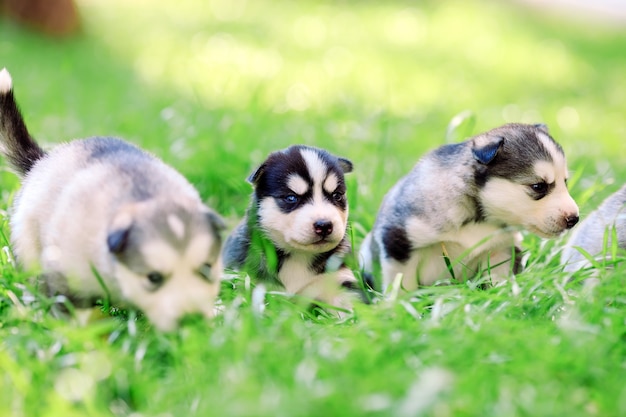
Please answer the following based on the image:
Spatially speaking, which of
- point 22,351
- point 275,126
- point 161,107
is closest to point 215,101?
point 161,107

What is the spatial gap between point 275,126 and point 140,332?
4.28 meters

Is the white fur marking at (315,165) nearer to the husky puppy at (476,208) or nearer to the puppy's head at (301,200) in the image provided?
the puppy's head at (301,200)

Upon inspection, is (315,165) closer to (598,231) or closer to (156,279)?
(156,279)

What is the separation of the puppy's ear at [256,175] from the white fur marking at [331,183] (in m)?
0.40

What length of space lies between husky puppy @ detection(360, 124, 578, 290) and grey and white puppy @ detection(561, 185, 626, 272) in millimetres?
260

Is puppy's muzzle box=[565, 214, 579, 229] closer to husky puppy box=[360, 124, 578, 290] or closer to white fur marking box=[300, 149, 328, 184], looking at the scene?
husky puppy box=[360, 124, 578, 290]

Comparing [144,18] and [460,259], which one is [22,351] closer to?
[460,259]

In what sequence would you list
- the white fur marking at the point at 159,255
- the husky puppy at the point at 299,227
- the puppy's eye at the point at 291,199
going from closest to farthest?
the white fur marking at the point at 159,255 → the husky puppy at the point at 299,227 → the puppy's eye at the point at 291,199

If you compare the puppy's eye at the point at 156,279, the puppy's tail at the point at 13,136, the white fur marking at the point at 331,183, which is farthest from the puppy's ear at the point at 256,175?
the puppy's eye at the point at 156,279

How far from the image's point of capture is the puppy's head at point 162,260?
3760 mm

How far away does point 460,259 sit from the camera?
5102mm

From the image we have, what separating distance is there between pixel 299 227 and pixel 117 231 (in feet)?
4.75

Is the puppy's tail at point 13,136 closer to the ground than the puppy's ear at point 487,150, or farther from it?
farther from it

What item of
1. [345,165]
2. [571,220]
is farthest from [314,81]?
[571,220]
